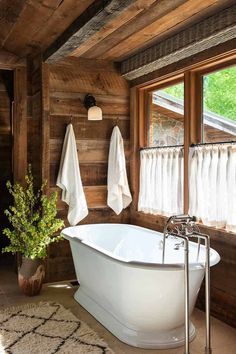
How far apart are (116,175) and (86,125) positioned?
0.65m

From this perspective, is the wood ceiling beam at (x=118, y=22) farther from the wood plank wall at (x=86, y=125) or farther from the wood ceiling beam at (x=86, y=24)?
the wood plank wall at (x=86, y=125)

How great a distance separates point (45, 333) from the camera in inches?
114

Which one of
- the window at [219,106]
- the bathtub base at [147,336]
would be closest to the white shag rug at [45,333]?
the bathtub base at [147,336]

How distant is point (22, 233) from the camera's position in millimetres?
3717

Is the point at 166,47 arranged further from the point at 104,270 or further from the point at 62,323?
the point at 62,323

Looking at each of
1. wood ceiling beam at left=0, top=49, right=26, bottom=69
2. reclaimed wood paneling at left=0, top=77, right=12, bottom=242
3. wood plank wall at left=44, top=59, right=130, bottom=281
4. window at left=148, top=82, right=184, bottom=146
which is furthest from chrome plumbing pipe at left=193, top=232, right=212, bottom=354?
reclaimed wood paneling at left=0, top=77, right=12, bottom=242

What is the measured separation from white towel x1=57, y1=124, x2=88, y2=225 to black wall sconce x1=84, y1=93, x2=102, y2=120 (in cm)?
26

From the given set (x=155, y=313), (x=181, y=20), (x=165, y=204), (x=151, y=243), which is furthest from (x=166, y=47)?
(x=155, y=313)

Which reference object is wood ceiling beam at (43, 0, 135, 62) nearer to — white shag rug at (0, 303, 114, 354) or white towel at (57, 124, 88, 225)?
white towel at (57, 124, 88, 225)

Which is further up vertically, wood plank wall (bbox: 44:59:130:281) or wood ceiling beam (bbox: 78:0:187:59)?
wood ceiling beam (bbox: 78:0:187:59)

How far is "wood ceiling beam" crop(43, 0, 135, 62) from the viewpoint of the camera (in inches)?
97.7

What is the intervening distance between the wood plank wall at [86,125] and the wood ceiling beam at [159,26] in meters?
0.31

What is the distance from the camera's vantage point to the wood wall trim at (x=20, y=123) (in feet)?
14.3

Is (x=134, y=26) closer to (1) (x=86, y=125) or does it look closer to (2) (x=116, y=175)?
(1) (x=86, y=125)
